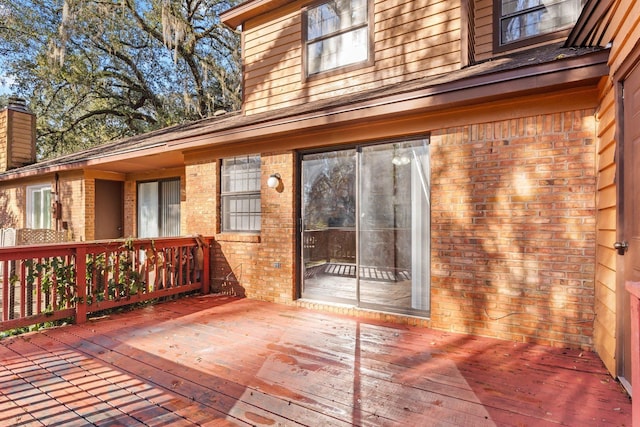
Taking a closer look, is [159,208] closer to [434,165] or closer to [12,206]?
[12,206]

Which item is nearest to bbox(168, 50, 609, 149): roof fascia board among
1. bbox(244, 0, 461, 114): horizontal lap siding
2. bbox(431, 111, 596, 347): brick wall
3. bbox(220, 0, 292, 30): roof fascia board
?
bbox(431, 111, 596, 347): brick wall

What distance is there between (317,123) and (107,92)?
1435cm

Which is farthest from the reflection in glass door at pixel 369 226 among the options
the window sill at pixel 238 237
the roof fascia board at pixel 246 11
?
the roof fascia board at pixel 246 11

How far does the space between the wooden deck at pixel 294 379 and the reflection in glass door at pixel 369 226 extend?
0.54 meters

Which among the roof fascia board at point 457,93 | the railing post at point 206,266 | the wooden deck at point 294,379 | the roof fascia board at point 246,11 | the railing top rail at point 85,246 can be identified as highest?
the roof fascia board at point 246,11

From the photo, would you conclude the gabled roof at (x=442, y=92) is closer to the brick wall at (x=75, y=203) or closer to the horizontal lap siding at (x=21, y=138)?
the brick wall at (x=75, y=203)

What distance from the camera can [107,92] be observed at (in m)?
15.0

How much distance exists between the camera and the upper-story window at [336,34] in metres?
5.26

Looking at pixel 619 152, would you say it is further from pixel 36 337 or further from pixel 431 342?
pixel 36 337

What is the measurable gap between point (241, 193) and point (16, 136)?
10.1 m

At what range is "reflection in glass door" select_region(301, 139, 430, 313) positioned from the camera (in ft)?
13.7

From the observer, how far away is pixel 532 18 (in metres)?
4.67

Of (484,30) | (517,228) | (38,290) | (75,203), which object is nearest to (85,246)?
(38,290)

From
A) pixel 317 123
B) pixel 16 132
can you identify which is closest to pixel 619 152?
pixel 317 123
